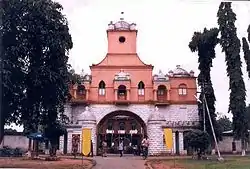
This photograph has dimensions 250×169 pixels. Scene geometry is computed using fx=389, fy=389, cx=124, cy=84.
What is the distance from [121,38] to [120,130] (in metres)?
Answer: 7.35

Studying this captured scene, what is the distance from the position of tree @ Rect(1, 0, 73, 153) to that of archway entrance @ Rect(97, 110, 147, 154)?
1261cm

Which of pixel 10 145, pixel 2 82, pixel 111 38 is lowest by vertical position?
pixel 10 145

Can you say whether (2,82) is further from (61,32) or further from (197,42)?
(197,42)

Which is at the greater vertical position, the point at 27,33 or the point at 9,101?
the point at 27,33

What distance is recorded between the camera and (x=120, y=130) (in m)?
29.1

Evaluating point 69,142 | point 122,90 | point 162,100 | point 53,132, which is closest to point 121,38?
point 122,90

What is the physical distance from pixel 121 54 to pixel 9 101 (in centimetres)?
1596

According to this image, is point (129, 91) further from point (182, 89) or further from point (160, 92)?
point (182, 89)

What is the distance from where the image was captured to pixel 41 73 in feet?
32.4

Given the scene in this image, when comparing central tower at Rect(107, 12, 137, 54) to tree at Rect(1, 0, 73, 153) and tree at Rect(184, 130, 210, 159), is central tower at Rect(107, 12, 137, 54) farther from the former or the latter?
tree at Rect(1, 0, 73, 153)

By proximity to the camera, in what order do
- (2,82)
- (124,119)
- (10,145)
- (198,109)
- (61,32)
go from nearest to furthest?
1. (2,82)
2. (61,32)
3. (10,145)
4. (198,109)
5. (124,119)

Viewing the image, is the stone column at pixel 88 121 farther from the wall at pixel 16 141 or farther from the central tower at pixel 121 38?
the central tower at pixel 121 38

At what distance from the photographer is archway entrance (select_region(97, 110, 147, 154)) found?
2434 centimetres

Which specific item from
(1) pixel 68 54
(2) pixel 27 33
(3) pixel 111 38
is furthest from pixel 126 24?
(2) pixel 27 33
